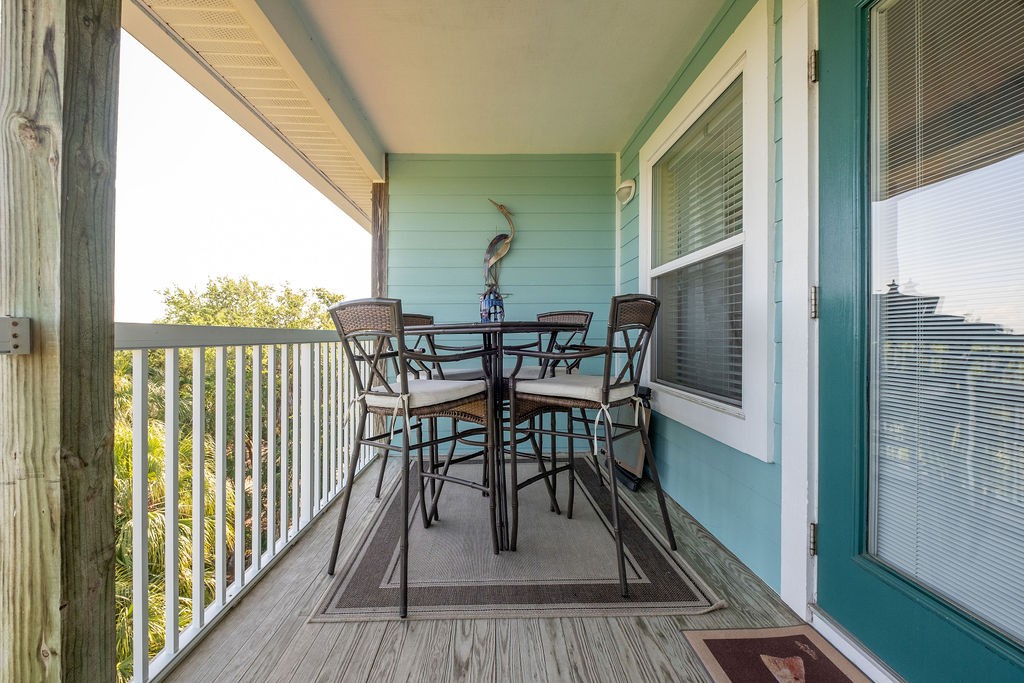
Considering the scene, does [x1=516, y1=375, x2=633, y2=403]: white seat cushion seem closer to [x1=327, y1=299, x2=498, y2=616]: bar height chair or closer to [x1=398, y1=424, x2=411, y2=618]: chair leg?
[x1=327, y1=299, x2=498, y2=616]: bar height chair

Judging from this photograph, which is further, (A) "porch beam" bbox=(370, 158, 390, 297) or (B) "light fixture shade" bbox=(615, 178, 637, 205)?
(A) "porch beam" bbox=(370, 158, 390, 297)

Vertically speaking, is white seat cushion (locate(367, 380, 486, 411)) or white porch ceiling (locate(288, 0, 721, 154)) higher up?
white porch ceiling (locate(288, 0, 721, 154))

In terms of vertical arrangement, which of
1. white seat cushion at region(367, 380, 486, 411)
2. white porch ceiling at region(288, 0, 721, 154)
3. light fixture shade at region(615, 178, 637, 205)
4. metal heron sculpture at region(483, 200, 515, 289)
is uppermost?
white porch ceiling at region(288, 0, 721, 154)

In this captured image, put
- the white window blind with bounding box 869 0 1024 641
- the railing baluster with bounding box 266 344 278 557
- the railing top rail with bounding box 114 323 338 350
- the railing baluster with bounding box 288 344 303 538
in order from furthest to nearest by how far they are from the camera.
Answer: the railing baluster with bounding box 288 344 303 538 → the railing baluster with bounding box 266 344 278 557 → the railing top rail with bounding box 114 323 338 350 → the white window blind with bounding box 869 0 1024 641

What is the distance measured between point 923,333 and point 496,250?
8.68ft

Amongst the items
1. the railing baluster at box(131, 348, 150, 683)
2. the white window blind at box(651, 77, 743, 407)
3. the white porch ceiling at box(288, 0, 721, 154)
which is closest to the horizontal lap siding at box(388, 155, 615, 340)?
the white porch ceiling at box(288, 0, 721, 154)

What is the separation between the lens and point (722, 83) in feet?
6.24

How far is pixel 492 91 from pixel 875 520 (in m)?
2.76

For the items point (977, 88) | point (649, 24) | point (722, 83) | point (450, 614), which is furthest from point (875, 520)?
point (649, 24)

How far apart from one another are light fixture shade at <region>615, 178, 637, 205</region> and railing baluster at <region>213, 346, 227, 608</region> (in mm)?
2710

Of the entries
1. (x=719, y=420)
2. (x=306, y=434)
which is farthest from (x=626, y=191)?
(x=306, y=434)

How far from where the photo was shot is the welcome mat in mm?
1146

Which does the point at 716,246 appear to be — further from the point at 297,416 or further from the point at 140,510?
the point at 140,510

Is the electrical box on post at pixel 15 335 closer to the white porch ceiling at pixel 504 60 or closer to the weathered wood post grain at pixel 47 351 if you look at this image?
the weathered wood post grain at pixel 47 351
